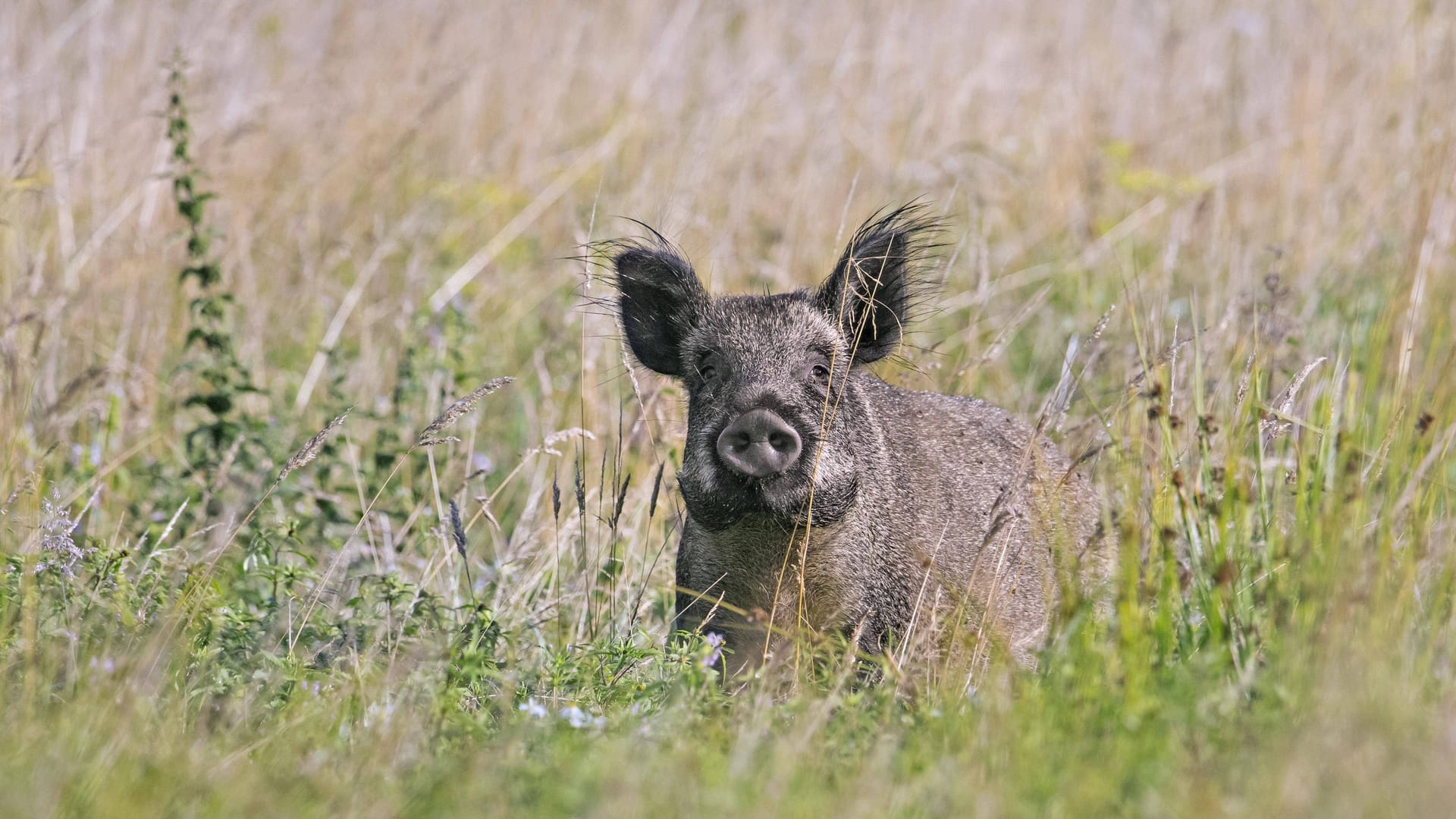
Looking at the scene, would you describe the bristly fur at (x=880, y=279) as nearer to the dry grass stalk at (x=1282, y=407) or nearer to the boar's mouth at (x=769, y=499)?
the boar's mouth at (x=769, y=499)

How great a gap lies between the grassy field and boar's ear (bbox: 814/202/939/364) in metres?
0.24

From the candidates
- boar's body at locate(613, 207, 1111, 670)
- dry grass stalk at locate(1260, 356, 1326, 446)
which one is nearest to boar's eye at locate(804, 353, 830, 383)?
boar's body at locate(613, 207, 1111, 670)

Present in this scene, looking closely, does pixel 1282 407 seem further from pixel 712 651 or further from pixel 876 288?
pixel 712 651

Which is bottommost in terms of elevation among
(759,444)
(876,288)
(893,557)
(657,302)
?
(893,557)

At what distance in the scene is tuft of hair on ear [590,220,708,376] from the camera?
5723 mm

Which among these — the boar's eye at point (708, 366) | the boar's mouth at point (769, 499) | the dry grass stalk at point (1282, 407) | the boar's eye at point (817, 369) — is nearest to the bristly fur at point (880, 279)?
the boar's eye at point (817, 369)

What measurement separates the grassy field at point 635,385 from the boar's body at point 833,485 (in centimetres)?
29

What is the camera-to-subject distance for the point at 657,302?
19.3 ft

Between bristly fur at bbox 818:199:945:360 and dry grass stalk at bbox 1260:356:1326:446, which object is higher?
bristly fur at bbox 818:199:945:360

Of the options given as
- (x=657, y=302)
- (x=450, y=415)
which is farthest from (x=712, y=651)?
(x=657, y=302)

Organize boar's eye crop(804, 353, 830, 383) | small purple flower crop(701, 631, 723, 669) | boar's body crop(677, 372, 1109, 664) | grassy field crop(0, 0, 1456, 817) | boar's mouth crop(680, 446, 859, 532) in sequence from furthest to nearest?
boar's eye crop(804, 353, 830, 383), boar's body crop(677, 372, 1109, 664), boar's mouth crop(680, 446, 859, 532), small purple flower crop(701, 631, 723, 669), grassy field crop(0, 0, 1456, 817)

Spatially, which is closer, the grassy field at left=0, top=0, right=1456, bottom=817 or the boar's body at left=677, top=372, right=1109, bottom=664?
the grassy field at left=0, top=0, right=1456, bottom=817

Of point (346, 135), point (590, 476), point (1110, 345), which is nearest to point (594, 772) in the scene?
point (590, 476)

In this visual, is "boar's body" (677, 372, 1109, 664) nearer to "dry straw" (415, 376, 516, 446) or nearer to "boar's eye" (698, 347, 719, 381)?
"boar's eye" (698, 347, 719, 381)
